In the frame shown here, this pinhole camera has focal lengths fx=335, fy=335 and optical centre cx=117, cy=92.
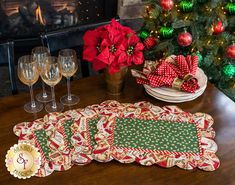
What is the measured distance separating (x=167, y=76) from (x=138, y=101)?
0.48ft

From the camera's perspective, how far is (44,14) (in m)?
2.54

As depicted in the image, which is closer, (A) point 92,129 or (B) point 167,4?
(A) point 92,129

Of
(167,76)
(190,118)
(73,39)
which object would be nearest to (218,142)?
(190,118)

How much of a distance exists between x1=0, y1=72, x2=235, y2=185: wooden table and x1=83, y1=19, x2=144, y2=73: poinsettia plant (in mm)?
154

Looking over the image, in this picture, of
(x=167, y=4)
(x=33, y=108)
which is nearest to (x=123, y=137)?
(x=33, y=108)

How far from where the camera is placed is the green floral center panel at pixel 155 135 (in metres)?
1.05

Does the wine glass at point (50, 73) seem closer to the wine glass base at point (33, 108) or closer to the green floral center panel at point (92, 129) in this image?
the wine glass base at point (33, 108)

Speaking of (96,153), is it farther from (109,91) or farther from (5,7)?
(5,7)

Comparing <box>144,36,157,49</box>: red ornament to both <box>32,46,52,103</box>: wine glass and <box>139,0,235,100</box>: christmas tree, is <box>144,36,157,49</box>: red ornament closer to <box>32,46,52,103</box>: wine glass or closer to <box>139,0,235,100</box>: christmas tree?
<box>139,0,235,100</box>: christmas tree

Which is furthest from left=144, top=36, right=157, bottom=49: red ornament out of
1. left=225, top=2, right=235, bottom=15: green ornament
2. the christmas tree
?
left=225, top=2, right=235, bottom=15: green ornament

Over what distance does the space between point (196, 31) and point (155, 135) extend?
97cm

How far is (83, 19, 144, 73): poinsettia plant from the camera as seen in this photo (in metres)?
1.17

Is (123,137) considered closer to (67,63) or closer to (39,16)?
(67,63)

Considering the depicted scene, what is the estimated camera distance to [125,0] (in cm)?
257
